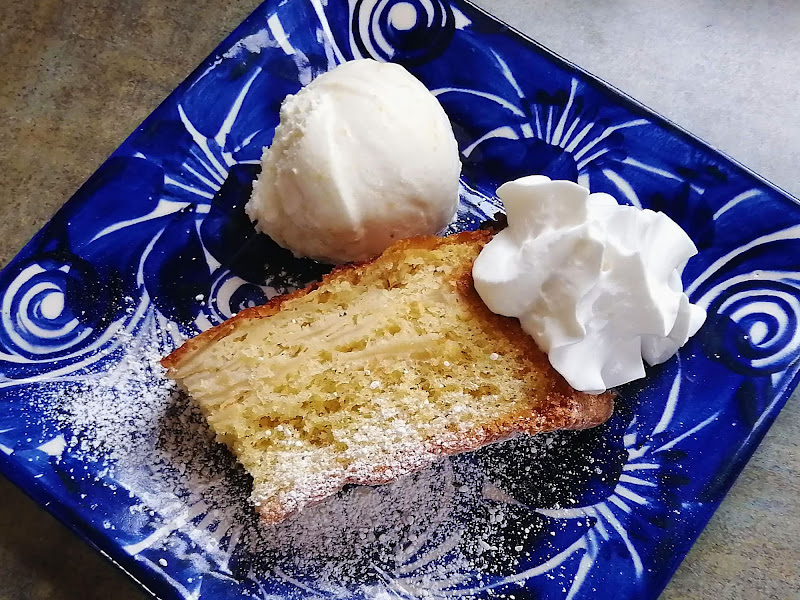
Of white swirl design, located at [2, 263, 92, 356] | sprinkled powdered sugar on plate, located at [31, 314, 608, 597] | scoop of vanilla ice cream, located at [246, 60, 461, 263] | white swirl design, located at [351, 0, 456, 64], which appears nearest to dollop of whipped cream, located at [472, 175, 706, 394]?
scoop of vanilla ice cream, located at [246, 60, 461, 263]

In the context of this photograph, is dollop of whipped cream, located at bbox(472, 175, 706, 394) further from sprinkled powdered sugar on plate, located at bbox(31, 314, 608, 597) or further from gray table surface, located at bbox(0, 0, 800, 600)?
gray table surface, located at bbox(0, 0, 800, 600)

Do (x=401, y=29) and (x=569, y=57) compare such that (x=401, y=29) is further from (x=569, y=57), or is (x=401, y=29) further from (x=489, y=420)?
(x=489, y=420)

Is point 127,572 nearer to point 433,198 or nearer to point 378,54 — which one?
point 433,198

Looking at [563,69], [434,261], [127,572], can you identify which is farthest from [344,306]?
[563,69]

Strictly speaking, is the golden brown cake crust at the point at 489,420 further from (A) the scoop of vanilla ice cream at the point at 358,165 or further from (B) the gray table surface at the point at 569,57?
(B) the gray table surface at the point at 569,57

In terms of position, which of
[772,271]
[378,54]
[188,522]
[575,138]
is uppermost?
[378,54]

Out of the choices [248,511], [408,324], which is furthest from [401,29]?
[248,511]
